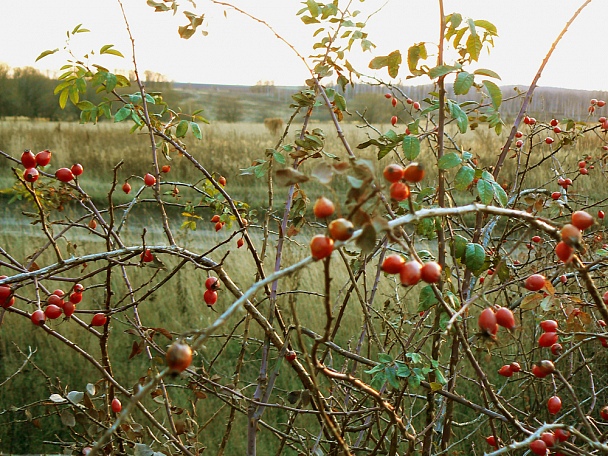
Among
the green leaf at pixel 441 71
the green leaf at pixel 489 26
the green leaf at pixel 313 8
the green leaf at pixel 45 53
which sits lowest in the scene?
the green leaf at pixel 441 71

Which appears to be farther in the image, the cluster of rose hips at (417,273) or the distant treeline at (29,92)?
the distant treeline at (29,92)

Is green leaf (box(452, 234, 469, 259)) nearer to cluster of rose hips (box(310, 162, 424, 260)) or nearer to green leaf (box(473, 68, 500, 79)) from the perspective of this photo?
green leaf (box(473, 68, 500, 79))

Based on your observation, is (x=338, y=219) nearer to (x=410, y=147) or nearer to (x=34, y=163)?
(x=410, y=147)

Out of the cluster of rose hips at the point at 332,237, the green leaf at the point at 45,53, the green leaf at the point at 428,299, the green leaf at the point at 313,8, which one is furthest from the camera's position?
the green leaf at the point at 45,53

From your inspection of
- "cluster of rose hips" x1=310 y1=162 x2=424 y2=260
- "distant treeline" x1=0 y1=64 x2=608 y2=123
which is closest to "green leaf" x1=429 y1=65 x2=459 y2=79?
"cluster of rose hips" x1=310 y1=162 x2=424 y2=260

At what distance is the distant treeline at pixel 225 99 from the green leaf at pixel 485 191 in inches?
186

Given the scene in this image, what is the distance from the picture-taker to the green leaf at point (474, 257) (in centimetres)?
84

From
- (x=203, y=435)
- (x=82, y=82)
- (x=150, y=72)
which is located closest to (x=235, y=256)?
(x=203, y=435)

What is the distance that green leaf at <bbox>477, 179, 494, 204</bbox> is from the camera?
0.84 metres

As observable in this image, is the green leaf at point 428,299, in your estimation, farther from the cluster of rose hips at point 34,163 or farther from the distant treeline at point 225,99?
the distant treeline at point 225,99

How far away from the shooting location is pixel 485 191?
843 mm

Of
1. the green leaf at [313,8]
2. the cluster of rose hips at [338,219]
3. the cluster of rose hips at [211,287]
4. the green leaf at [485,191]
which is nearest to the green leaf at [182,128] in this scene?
the green leaf at [313,8]

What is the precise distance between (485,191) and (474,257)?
0.10 meters

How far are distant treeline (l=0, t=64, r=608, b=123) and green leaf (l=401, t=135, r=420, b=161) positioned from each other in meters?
4.72
